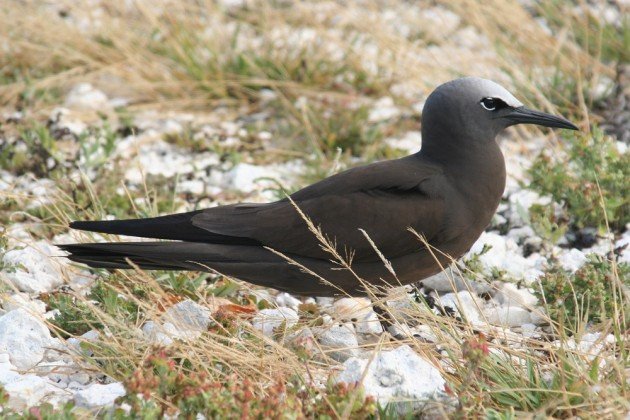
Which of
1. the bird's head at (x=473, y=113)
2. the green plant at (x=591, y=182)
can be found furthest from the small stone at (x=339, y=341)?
the green plant at (x=591, y=182)

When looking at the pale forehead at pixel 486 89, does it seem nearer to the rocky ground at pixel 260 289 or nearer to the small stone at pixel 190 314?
the rocky ground at pixel 260 289

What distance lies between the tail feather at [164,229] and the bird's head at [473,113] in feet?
3.34

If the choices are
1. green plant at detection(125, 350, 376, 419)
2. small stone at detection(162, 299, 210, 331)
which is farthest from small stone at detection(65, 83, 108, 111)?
green plant at detection(125, 350, 376, 419)

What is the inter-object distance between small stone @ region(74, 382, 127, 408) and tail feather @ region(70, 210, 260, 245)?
862 millimetres

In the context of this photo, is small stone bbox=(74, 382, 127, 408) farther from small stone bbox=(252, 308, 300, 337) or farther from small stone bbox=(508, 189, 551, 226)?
small stone bbox=(508, 189, 551, 226)

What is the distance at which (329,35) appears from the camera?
7191mm

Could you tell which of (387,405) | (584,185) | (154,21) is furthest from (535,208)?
(154,21)

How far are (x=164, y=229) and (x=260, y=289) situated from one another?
754 millimetres

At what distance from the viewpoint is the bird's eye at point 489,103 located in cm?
463

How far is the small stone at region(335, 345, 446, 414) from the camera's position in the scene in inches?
134

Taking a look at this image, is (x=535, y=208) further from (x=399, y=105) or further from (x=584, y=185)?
(x=399, y=105)

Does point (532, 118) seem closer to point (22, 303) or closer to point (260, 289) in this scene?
point (260, 289)

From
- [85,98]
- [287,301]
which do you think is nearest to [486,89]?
[287,301]

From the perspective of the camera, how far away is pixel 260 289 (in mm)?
4848
